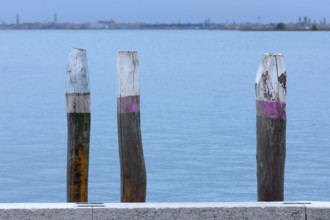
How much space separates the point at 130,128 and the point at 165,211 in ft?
6.76

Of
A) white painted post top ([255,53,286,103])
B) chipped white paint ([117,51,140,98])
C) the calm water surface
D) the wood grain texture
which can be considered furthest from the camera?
the calm water surface

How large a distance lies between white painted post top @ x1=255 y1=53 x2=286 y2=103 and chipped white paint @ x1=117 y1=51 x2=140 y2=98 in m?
1.22

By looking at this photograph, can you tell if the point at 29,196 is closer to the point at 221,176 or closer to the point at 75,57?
the point at 221,176

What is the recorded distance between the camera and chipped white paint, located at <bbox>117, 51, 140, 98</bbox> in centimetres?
1021

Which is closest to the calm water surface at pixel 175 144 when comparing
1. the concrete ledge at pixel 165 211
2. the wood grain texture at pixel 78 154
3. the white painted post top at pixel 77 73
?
the wood grain texture at pixel 78 154

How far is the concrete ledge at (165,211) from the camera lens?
838cm

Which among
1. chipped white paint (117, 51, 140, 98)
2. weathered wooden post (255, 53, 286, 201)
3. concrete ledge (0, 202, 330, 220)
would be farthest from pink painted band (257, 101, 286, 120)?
concrete ledge (0, 202, 330, 220)

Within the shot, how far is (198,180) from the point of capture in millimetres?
18734

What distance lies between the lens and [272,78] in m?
9.73

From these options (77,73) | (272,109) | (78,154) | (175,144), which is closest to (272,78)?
(272,109)

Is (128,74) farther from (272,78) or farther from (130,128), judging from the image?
(272,78)

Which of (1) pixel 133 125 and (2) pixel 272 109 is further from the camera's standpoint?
(1) pixel 133 125

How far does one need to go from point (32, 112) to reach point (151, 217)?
25.0 meters

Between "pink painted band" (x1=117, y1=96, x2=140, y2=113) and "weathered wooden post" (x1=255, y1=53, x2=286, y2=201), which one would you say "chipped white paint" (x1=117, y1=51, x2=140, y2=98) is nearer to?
"pink painted band" (x1=117, y1=96, x2=140, y2=113)
